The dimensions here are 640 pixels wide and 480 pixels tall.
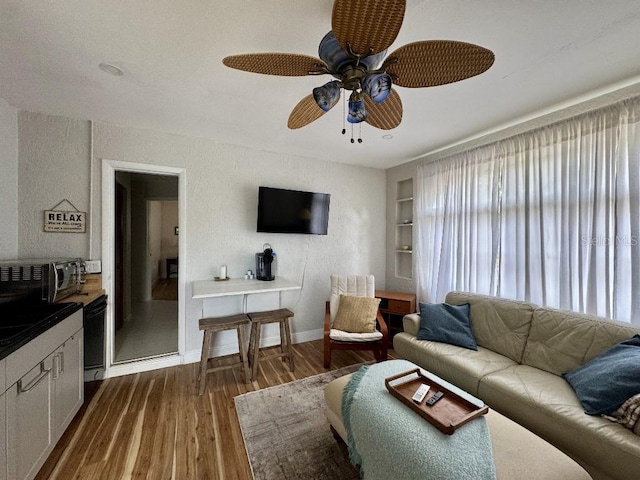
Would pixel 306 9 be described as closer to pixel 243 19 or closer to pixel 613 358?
pixel 243 19

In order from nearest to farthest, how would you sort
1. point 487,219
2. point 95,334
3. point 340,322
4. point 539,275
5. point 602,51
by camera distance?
point 602,51, point 539,275, point 95,334, point 487,219, point 340,322

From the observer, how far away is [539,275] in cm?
229

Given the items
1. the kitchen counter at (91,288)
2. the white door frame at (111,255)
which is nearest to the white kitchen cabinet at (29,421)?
the kitchen counter at (91,288)

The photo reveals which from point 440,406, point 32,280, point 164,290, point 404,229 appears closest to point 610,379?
point 440,406

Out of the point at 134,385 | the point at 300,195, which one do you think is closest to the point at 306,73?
the point at 300,195

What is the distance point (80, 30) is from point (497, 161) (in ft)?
11.2

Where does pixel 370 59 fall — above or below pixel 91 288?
above

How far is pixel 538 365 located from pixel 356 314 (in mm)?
1596

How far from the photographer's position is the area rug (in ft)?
4.97

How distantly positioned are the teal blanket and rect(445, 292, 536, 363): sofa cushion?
1148 millimetres

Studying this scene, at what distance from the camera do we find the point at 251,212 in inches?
124

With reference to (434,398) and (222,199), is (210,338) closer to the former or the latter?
(222,199)

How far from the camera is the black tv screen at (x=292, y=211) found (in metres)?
3.05

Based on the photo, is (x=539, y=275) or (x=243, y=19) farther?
(x=539, y=275)
